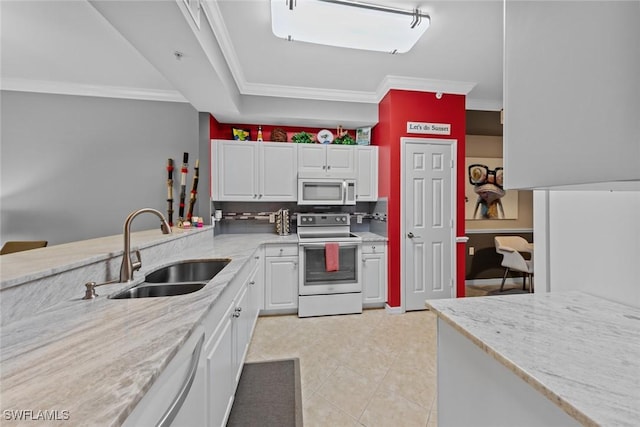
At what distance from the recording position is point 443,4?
75.3 inches

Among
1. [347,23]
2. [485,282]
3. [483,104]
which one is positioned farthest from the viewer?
[485,282]

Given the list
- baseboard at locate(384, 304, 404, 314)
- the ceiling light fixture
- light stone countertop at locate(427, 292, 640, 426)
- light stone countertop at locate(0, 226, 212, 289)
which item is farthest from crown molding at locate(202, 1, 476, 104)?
light stone countertop at locate(427, 292, 640, 426)

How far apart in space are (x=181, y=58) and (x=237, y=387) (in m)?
2.46

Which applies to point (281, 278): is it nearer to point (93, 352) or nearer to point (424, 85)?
point (93, 352)

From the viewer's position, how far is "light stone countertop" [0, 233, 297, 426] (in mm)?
552

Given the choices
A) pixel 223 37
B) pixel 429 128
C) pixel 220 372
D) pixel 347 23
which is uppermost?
pixel 223 37

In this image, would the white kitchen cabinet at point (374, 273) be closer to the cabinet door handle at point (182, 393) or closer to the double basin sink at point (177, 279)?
the double basin sink at point (177, 279)

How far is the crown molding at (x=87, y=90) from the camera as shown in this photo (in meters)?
3.14

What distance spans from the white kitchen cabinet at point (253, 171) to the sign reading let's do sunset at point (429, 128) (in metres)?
1.45

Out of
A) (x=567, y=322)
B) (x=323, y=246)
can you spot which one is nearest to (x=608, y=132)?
(x=567, y=322)

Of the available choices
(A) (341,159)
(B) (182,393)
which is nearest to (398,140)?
(A) (341,159)

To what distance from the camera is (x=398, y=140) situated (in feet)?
10.3

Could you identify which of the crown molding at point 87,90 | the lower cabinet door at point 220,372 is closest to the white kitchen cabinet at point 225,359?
the lower cabinet door at point 220,372

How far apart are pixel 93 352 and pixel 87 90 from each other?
12.6 feet
